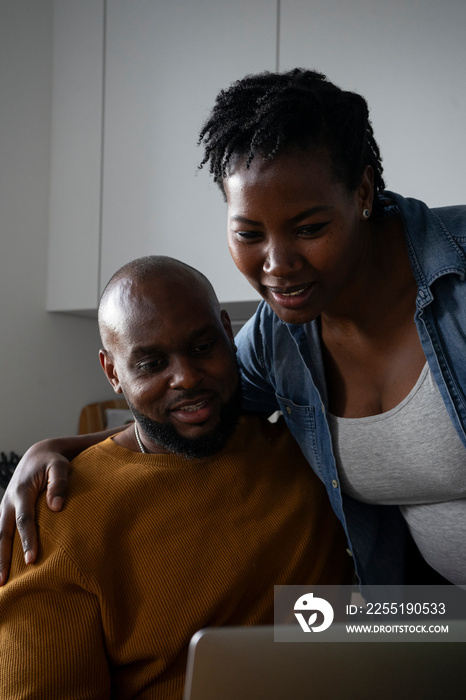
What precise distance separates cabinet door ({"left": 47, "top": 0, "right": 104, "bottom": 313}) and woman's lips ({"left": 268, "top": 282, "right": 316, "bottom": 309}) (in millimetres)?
1620

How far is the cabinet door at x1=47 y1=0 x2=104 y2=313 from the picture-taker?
95.0 inches

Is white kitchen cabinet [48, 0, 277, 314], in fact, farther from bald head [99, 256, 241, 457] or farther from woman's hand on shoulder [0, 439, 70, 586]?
woman's hand on shoulder [0, 439, 70, 586]

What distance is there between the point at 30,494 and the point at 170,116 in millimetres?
1619

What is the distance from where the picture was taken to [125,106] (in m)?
2.37

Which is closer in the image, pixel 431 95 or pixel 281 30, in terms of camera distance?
pixel 431 95

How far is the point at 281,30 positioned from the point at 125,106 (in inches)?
23.3

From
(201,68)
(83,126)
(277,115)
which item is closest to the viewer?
(277,115)

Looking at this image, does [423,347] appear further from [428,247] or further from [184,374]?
[184,374]

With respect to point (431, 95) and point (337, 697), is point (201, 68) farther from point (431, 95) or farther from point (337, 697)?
point (337, 697)

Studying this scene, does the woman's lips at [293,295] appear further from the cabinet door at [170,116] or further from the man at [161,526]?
the cabinet door at [170,116]

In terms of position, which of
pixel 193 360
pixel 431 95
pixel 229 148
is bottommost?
pixel 193 360

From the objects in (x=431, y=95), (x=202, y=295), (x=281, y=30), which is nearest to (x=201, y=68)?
(x=281, y=30)

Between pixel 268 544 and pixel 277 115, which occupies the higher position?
pixel 277 115

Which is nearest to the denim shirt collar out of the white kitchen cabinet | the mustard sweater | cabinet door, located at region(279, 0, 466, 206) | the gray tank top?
the gray tank top
